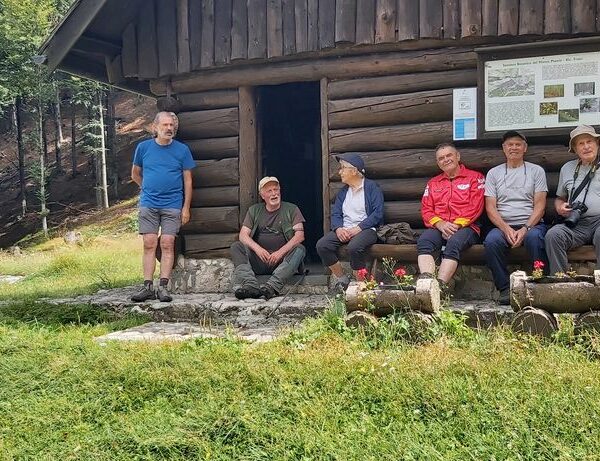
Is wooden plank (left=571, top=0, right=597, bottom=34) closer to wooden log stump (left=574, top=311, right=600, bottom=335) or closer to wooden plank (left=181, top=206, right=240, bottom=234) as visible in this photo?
wooden log stump (left=574, top=311, right=600, bottom=335)

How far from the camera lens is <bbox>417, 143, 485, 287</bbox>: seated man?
5.66 metres

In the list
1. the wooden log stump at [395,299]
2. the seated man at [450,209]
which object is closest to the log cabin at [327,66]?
the seated man at [450,209]

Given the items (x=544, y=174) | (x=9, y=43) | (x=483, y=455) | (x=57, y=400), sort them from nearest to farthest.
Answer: (x=483, y=455) < (x=57, y=400) < (x=544, y=174) < (x=9, y=43)

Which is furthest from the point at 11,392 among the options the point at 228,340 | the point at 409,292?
the point at 409,292

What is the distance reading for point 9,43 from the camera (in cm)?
2677

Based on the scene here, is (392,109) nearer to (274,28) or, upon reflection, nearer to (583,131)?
(274,28)

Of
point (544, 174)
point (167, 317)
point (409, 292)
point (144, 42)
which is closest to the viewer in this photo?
point (409, 292)

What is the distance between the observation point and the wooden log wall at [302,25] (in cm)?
605

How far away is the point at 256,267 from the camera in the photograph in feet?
22.6

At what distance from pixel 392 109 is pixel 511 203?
1.76 metres

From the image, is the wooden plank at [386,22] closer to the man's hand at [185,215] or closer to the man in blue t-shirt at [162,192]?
the man in blue t-shirt at [162,192]

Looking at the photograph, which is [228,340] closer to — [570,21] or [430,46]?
[430,46]

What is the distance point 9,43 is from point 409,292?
2796 centimetres

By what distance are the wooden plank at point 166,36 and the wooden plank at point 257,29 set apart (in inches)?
39.6
